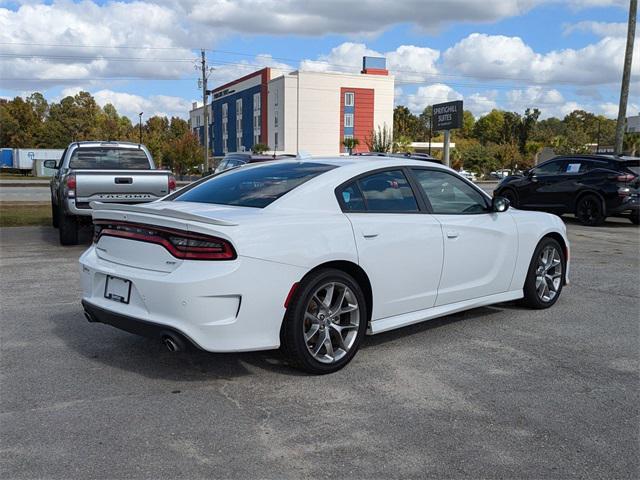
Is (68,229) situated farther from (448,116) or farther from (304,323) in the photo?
(448,116)

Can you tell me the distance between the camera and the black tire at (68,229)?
10.7 m

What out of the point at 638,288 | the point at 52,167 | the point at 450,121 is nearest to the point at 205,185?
the point at 638,288

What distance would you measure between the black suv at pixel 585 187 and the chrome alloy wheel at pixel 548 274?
983 centimetres

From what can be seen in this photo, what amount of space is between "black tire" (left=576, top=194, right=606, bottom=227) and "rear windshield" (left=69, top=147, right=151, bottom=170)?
34.2 ft

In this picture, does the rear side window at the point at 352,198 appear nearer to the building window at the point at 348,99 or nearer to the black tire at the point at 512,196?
the black tire at the point at 512,196

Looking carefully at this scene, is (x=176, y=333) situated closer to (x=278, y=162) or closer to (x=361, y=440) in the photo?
(x=361, y=440)

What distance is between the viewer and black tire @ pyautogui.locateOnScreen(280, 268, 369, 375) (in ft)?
14.2

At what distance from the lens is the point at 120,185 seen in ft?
33.9

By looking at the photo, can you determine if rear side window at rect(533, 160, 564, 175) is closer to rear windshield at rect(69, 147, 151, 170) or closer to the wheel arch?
rear windshield at rect(69, 147, 151, 170)

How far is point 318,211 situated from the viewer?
15.3ft

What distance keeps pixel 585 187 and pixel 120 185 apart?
11.2 meters

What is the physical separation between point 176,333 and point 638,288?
6055 mm

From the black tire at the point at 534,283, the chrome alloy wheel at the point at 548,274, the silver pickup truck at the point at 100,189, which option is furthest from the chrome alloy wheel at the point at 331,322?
the silver pickup truck at the point at 100,189

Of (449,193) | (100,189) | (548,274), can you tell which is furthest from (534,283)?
(100,189)
